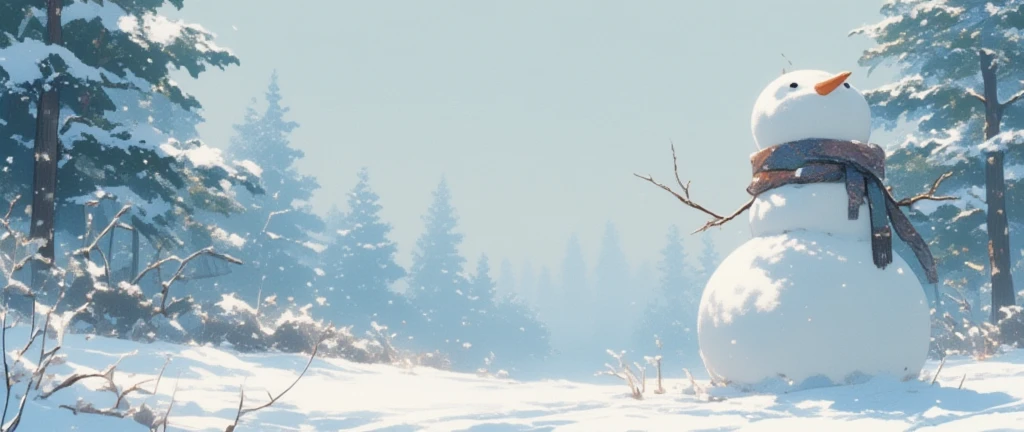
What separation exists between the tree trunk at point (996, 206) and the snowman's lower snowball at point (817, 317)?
8.87 meters

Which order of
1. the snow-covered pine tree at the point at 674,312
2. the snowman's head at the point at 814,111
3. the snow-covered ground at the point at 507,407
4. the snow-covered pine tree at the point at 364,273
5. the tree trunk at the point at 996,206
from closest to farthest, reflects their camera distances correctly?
the snow-covered ground at the point at 507,407 → the snowman's head at the point at 814,111 → the tree trunk at the point at 996,206 → the snow-covered pine tree at the point at 364,273 → the snow-covered pine tree at the point at 674,312

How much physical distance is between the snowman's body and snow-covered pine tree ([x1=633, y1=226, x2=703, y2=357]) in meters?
50.0

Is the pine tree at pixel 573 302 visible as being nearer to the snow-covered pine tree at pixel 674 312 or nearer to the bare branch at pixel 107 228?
the snow-covered pine tree at pixel 674 312

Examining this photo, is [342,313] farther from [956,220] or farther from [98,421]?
[98,421]

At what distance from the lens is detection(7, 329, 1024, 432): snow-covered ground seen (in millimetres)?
3377

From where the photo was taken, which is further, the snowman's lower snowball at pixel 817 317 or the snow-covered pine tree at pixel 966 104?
the snow-covered pine tree at pixel 966 104

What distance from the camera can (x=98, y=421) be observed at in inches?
130

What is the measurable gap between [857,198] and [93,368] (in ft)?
17.7

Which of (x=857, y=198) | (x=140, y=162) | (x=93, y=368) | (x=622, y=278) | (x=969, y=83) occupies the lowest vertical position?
(x=93, y=368)

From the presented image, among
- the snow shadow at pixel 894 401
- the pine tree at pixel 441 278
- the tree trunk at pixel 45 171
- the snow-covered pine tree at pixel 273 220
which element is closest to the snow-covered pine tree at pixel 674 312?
the pine tree at pixel 441 278

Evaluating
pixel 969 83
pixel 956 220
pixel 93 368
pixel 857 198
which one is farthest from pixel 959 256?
pixel 93 368

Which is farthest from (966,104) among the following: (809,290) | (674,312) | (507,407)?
(674,312)

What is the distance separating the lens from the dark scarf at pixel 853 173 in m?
4.73

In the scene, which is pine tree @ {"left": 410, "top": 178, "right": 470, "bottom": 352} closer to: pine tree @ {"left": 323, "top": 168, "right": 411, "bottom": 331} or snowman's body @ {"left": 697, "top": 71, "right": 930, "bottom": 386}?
pine tree @ {"left": 323, "top": 168, "right": 411, "bottom": 331}
